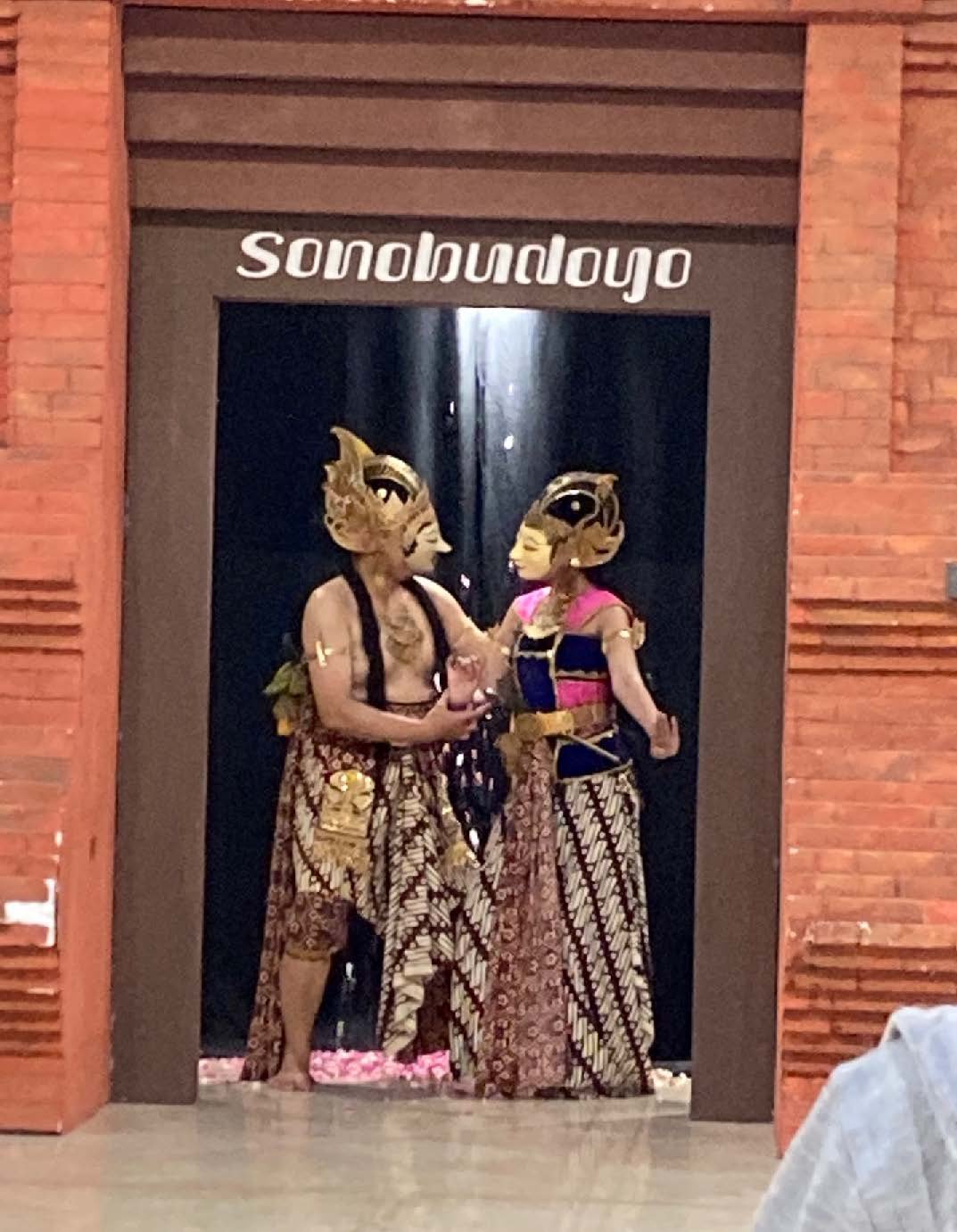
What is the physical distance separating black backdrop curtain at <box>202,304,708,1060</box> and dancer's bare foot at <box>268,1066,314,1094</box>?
91 cm

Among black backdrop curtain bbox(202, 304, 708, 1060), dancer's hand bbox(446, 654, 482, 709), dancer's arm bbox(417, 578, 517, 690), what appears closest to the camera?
dancer's hand bbox(446, 654, 482, 709)

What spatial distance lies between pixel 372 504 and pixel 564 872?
1.12m

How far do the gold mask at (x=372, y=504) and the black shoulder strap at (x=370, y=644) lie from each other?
110 mm

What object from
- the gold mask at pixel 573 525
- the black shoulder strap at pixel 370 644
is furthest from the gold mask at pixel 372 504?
the gold mask at pixel 573 525

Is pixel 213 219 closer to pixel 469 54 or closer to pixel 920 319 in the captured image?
pixel 469 54

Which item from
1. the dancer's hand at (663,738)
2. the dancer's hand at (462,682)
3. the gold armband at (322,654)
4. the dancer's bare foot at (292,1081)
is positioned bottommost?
the dancer's bare foot at (292,1081)

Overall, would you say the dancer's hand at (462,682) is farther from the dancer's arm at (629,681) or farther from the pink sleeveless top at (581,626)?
the dancer's arm at (629,681)

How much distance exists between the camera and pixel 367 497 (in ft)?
20.8

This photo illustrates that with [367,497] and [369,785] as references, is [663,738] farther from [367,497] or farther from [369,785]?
[367,497]

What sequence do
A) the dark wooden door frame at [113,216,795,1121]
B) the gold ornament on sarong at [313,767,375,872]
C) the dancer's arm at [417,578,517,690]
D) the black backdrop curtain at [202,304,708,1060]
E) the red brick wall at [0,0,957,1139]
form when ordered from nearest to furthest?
the red brick wall at [0,0,957,1139] → the dark wooden door frame at [113,216,795,1121] → the gold ornament on sarong at [313,767,375,872] → the dancer's arm at [417,578,517,690] → the black backdrop curtain at [202,304,708,1060]

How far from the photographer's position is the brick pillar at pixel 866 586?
17.7 ft

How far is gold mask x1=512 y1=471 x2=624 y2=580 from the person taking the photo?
6320 mm

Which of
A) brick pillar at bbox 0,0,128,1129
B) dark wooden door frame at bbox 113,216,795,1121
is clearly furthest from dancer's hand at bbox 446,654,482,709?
brick pillar at bbox 0,0,128,1129

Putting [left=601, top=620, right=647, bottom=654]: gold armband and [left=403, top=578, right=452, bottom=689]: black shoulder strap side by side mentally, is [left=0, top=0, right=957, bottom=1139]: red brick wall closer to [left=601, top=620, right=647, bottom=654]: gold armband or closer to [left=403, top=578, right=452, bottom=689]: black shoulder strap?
[left=601, top=620, right=647, bottom=654]: gold armband
